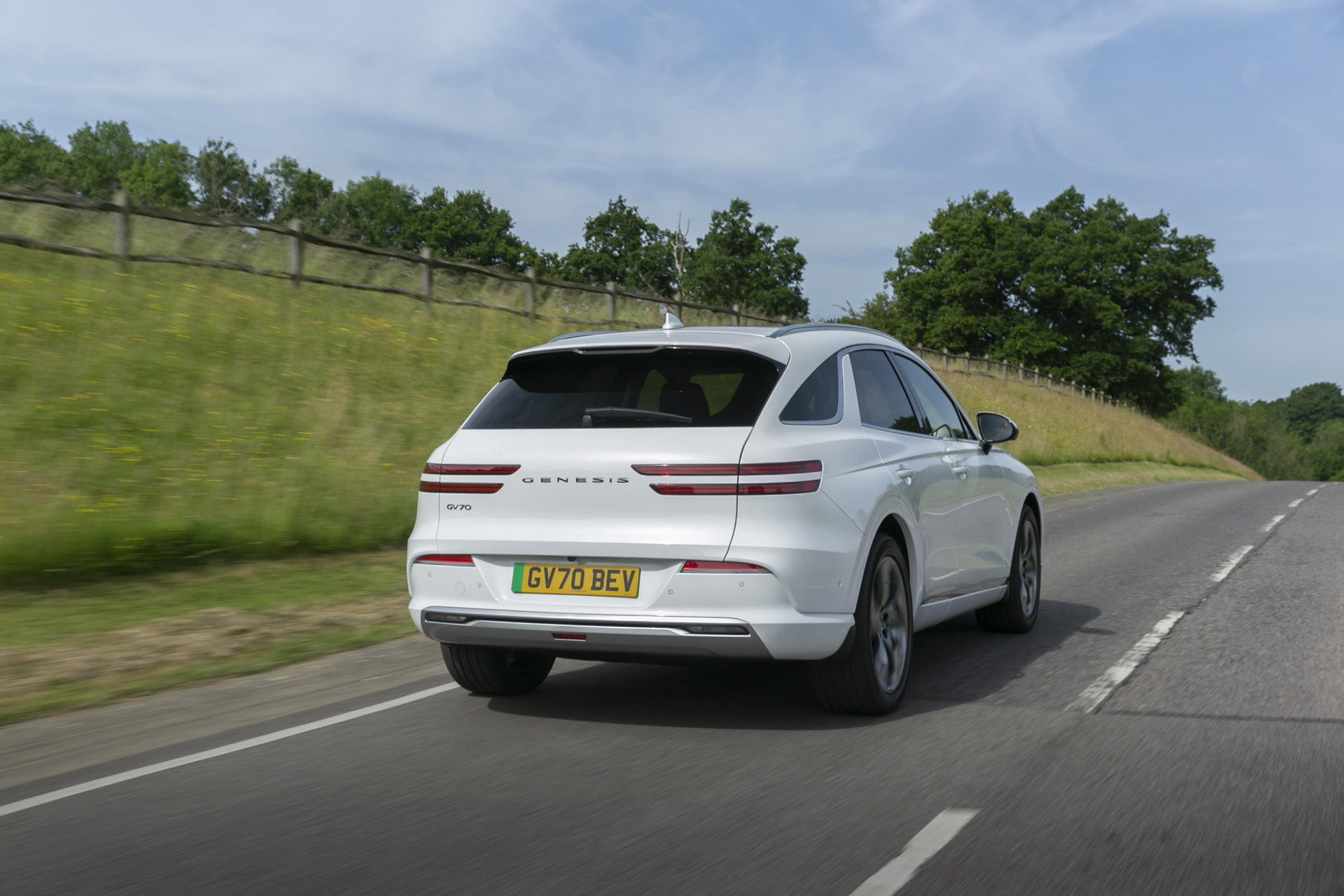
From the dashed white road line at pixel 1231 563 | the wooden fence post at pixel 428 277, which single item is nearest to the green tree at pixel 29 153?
the wooden fence post at pixel 428 277

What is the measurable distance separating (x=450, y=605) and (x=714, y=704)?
1424 mm

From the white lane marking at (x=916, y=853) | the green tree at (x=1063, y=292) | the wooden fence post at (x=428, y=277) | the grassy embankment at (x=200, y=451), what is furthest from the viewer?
the green tree at (x=1063, y=292)

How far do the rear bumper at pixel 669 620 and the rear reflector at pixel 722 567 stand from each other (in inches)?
0.7

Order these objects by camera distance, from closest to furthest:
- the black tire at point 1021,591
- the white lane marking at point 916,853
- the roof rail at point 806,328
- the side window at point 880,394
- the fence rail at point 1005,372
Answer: the white lane marking at point 916,853 → the roof rail at point 806,328 → the side window at point 880,394 → the black tire at point 1021,591 → the fence rail at point 1005,372

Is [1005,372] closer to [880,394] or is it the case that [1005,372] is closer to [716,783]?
[880,394]

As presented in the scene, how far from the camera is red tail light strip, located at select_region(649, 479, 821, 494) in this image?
A: 4.95 meters

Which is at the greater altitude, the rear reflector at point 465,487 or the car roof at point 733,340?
the car roof at point 733,340

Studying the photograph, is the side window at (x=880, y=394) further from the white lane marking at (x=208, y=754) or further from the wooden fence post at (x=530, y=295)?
the wooden fence post at (x=530, y=295)

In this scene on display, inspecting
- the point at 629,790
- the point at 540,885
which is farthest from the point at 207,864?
the point at 629,790

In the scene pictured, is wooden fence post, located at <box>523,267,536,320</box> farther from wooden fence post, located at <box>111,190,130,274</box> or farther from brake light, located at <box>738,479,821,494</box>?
brake light, located at <box>738,479,821,494</box>

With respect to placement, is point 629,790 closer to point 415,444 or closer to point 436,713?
point 436,713

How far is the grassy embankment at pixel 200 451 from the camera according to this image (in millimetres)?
7484

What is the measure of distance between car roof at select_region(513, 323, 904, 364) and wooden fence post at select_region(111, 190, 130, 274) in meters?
14.5

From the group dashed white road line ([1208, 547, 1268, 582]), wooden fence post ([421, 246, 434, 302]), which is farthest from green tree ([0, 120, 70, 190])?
dashed white road line ([1208, 547, 1268, 582])
